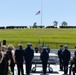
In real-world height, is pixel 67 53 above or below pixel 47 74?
above

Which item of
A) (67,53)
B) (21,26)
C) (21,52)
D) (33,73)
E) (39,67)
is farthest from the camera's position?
(21,26)

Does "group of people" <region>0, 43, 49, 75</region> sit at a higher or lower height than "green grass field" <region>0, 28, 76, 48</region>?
higher

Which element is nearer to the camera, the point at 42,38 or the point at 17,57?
the point at 17,57

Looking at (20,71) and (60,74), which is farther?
(60,74)

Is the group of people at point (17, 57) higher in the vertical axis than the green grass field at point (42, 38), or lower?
higher

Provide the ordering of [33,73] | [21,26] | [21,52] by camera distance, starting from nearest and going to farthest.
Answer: [21,52] < [33,73] < [21,26]

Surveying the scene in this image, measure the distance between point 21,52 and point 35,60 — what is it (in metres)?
3.89

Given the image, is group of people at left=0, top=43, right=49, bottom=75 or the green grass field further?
the green grass field

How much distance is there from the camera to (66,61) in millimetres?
20031

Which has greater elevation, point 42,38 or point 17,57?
point 17,57

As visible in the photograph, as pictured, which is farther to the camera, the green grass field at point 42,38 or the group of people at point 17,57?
the green grass field at point 42,38

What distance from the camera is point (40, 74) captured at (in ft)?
67.6

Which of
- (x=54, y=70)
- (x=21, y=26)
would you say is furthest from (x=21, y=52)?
(x=21, y=26)

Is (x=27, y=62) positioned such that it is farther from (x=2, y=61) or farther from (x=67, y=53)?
(x=2, y=61)
